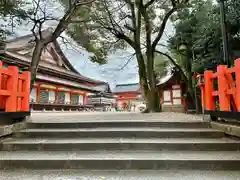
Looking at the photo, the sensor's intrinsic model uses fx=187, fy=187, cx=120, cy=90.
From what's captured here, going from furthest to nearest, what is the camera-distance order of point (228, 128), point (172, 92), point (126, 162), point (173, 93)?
1. point (172, 92)
2. point (173, 93)
3. point (228, 128)
4. point (126, 162)

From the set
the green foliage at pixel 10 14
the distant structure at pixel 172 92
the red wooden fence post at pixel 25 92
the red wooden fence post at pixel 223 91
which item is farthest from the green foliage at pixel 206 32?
the green foliage at pixel 10 14

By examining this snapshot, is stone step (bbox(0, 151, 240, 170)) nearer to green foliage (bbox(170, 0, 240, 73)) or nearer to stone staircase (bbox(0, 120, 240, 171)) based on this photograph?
stone staircase (bbox(0, 120, 240, 171))

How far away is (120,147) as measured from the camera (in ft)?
9.94

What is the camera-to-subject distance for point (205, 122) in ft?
12.4

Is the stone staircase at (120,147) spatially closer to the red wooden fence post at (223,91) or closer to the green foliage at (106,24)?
the red wooden fence post at (223,91)

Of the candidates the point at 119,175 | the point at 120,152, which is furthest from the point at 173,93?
the point at 119,175

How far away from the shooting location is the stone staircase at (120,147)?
259 cm

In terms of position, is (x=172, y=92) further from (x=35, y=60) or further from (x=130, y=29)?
(x=35, y=60)

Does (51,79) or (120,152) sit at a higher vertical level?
(51,79)

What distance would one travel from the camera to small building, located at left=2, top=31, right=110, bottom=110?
52.2ft

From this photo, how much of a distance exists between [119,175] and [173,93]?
1292 centimetres

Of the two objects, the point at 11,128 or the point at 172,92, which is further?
the point at 172,92

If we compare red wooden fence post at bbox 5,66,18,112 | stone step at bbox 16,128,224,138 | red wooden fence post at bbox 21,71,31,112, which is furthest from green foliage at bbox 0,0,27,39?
stone step at bbox 16,128,224,138

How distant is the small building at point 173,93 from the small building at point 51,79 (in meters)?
9.57
